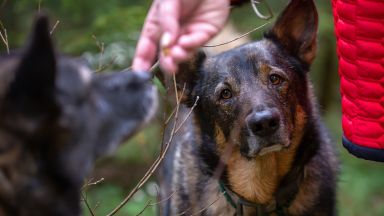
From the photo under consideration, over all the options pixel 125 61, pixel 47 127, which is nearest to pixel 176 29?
pixel 47 127

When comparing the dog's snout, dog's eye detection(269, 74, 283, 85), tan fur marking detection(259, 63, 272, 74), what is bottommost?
dog's eye detection(269, 74, 283, 85)

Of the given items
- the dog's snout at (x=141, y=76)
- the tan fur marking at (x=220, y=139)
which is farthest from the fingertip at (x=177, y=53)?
the tan fur marking at (x=220, y=139)

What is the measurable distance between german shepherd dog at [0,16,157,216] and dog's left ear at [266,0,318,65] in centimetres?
235

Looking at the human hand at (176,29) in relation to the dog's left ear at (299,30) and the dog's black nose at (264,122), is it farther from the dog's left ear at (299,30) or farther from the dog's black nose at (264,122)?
the dog's left ear at (299,30)

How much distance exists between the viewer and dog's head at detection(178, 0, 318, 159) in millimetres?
5078

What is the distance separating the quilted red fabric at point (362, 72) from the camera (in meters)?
3.79

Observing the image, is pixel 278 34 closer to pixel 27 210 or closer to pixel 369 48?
pixel 369 48

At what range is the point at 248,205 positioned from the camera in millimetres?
5453

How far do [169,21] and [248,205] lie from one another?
2.45 meters

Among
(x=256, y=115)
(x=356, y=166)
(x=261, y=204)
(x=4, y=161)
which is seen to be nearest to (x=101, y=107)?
(x=4, y=161)

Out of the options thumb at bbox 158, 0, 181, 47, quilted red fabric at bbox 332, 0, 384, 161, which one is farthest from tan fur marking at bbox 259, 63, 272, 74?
thumb at bbox 158, 0, 181, 47

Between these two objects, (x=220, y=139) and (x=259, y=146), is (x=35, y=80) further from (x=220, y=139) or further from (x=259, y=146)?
(x=220, y=139)

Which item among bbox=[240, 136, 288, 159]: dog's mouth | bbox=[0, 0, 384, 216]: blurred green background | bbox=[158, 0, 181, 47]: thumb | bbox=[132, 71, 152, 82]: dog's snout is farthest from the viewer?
bbox=[0, 0, 384, 216]: blurred green background

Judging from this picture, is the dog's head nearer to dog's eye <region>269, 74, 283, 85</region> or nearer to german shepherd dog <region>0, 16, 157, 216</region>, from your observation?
dog's eye <region>269, 74, 283, 85</region>
